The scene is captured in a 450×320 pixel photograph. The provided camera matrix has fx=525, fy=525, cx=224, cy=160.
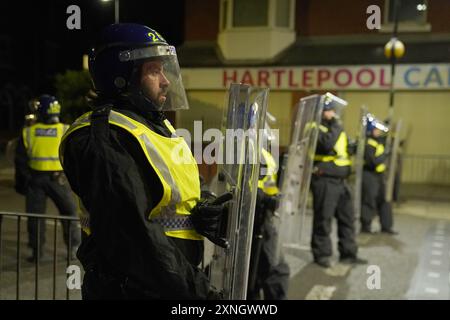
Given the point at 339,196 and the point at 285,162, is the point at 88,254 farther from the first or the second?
the point at 339,196

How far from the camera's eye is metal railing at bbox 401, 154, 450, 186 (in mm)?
14172

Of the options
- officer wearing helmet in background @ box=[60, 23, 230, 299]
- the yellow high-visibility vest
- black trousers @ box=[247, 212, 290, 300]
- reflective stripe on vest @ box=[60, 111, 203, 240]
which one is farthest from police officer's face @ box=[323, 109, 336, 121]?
reflective stripe on vest @ box=[60, 111, 203, 240]

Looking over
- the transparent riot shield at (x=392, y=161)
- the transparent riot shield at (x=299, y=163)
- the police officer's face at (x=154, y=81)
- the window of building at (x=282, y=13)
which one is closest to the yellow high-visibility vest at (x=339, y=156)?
the transparent riot shield at (x=299, y=163)

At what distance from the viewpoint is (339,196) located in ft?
19.8

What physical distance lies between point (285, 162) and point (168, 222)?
3.18 m

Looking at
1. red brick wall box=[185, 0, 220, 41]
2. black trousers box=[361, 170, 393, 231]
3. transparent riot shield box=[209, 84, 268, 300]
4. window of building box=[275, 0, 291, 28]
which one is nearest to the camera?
transparent riot shield box=[209, 84, 268, 300]

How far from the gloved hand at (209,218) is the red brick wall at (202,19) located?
15805 mm

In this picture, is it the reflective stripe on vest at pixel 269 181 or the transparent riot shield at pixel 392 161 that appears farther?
the transparent riot shield at pixel 392 161

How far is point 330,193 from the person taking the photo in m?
5.95

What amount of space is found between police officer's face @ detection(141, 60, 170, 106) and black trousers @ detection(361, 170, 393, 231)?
19.9 feet

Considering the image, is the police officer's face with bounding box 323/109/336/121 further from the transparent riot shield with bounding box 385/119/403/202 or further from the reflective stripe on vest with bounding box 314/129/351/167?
the transparent riot shield with bounding box 385/119/403/202

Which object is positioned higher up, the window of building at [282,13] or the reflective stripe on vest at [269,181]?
the window of building at [282,13]

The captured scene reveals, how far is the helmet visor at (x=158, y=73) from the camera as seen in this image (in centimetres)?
193

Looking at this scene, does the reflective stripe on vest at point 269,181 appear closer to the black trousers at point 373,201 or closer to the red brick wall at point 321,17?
the black trousers at point 373,201
